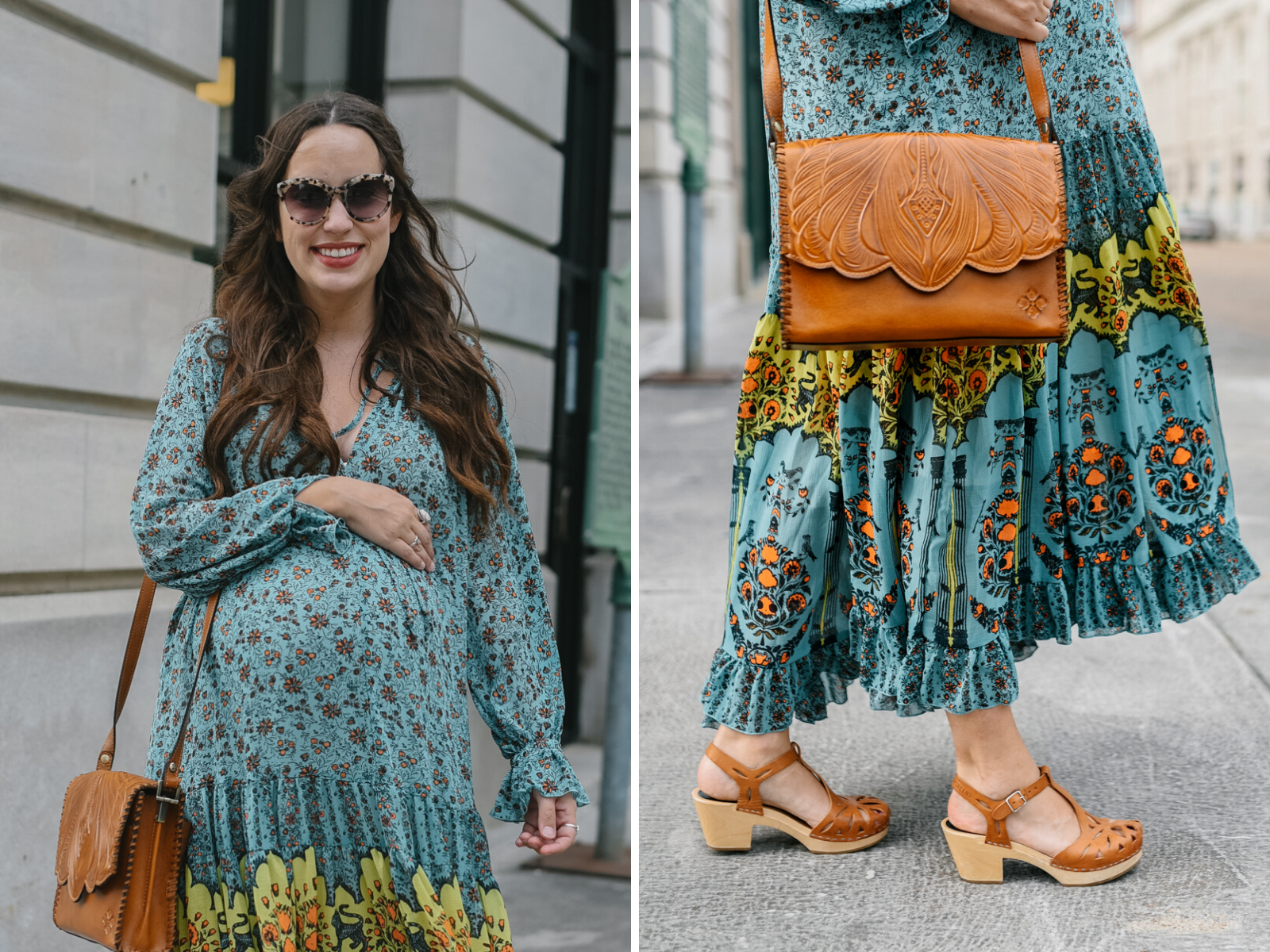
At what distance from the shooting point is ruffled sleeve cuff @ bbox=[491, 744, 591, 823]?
2354 millimetres

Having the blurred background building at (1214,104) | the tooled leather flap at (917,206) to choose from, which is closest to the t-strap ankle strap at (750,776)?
the tooled leather flap at (917,206)

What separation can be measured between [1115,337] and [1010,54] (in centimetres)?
68

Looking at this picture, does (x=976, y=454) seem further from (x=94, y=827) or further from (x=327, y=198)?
(x=94, y=827)

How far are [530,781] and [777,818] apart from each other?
83cm

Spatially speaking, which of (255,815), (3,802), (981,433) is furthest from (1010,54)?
(3,802)

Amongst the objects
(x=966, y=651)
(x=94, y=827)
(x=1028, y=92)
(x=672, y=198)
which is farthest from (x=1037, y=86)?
(x=672, y=198)

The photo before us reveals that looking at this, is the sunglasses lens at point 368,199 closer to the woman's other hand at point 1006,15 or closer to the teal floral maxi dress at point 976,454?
the teal floral maxi dress at point 976,454

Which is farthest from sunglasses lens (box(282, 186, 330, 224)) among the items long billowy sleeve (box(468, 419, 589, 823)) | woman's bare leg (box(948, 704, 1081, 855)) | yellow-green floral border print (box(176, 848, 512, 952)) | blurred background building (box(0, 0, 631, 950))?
woman's bare leg (box(948, 704, 1081, 855))

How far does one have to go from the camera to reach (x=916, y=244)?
233cm

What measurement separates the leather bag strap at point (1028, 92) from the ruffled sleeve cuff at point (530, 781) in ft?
4.14

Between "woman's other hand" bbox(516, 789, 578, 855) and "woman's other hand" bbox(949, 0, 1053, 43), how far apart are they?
169 cm

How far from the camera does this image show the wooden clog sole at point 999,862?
270cm

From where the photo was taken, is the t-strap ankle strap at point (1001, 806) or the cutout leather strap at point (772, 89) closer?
the cutout leather strap at point (772, 89)

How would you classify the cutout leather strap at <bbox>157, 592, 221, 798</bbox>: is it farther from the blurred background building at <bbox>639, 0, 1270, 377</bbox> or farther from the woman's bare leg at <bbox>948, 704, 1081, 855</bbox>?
the blurred background building at <bbox>639, 0, 1270, 377</bbox>
